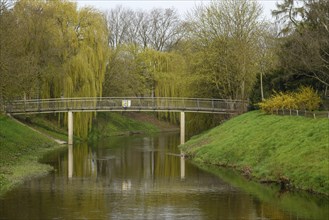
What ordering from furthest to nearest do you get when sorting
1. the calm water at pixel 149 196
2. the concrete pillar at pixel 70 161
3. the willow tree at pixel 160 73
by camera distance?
1. the willow tree at pixel 160 73
2. the concrete pillar at pixel 70 161
3. the calm water at pixel 149 196

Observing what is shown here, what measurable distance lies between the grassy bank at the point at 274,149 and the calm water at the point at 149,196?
3.50ft

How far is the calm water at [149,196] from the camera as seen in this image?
20891 mm

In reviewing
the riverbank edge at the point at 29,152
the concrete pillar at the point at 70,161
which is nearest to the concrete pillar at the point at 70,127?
the riverbank edge at the point at 29,152

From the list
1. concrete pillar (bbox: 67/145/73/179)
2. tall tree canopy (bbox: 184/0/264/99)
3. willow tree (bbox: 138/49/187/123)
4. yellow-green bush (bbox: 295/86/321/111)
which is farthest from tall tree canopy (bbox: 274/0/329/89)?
willow tree (bbox: 138/49/187/123)

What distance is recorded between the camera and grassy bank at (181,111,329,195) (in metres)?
25.6

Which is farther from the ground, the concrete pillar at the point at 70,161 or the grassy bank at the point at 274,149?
the grassy bank at the point at 274,149

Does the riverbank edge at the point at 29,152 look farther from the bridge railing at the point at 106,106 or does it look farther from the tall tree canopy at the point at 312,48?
the tall tree canopy at the point at 312,48

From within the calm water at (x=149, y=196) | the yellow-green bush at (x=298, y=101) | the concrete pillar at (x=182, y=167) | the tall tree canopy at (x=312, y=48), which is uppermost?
the tall tree canopy at (x=312, y=48)

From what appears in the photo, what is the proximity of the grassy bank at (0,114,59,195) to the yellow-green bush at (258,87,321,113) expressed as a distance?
16979mm

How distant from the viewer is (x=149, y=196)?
81.7 ft

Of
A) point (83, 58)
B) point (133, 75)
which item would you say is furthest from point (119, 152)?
point (133, 75)

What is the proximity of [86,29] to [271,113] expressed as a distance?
21.7 metres

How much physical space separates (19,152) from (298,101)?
64.6 ft

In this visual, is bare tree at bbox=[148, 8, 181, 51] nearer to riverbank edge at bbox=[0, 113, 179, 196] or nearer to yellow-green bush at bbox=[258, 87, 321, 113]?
riverbank edge at bbox=[0, 113, 179, 196]
